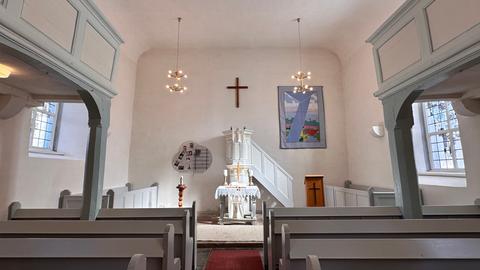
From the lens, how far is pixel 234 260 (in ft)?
12.2

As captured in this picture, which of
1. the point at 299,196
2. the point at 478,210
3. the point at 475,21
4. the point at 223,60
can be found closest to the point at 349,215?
the point at 478,210

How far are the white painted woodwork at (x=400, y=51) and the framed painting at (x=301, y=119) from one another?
15.8 feet

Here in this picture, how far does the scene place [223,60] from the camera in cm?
823

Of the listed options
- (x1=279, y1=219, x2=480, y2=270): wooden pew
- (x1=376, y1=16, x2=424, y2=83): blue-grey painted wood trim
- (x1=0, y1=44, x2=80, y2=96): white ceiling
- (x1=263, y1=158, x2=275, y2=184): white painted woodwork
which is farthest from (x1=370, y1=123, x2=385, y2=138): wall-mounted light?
(x1=0, y1=44, x2=80, y2=96): white ceiling

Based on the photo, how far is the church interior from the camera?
1.74 metres

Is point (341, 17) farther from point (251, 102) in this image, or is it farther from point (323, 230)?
point (323, 230)

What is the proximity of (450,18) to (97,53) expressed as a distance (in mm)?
3384

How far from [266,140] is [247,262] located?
4.56 meters

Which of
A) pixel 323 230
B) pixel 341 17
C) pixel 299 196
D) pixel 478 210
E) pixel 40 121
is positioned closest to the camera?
pixel 323 230

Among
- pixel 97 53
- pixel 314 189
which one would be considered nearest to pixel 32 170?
pixel 97 53

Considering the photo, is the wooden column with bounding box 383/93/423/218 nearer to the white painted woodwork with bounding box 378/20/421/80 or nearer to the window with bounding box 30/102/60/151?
the white painted woodwork with bounding box 378/20/421/80

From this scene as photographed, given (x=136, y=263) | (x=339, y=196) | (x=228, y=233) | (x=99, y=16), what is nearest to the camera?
(x=136, y=263)

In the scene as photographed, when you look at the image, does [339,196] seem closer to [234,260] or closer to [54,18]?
[234,260]

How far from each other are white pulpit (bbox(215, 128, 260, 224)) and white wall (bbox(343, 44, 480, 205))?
119 inches
